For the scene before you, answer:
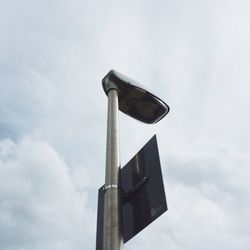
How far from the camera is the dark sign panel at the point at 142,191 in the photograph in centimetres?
802

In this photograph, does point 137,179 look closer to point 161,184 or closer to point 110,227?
point 161,184

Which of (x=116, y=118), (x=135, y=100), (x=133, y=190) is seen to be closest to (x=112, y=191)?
(x=133, y=190)

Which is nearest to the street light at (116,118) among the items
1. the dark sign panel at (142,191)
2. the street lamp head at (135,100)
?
the street lamp head at (135,100)

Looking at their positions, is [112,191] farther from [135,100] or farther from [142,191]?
[135,100]

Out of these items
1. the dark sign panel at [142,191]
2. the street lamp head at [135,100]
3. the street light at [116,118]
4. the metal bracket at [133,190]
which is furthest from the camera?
the street lamp head at [135,100]

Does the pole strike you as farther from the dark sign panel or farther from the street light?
the dark sign panel

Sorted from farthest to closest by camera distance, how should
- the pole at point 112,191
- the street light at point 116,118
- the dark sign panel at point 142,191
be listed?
the dark sign panel at point 142,191
the street light at point 116,118
the pole at point 112,191

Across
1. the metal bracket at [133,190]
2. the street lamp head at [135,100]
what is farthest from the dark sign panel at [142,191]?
the street lamp head at [135,100]

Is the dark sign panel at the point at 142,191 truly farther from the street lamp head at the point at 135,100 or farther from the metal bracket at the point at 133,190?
the street lamp head at the point at 135,100

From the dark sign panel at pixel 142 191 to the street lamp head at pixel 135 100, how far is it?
251 cm

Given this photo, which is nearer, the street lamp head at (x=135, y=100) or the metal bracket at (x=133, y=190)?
the metal bracket at (x=133, y=190)

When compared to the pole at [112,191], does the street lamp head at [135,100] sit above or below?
above

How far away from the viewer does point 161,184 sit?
27.0 ft

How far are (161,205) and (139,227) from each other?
795 mm
